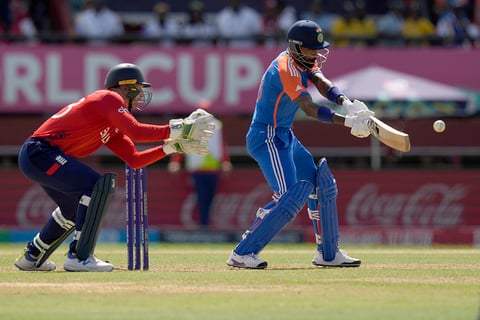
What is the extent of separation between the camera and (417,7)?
2041 centimetres

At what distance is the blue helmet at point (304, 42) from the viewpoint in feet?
30.6

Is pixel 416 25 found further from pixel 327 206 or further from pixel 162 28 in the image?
pixel 327 206

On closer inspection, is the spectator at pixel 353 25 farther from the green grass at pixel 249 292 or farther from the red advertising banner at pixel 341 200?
the green grass at pixel 249 292

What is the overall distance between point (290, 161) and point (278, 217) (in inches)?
18.3

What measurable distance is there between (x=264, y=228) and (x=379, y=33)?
1009cm

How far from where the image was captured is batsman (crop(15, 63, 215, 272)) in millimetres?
8703

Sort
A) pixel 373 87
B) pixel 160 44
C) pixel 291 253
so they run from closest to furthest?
pixel 291 253 < pixel 373 87 < pixel 160 44

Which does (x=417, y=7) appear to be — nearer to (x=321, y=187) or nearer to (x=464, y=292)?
(x=321, y=187)

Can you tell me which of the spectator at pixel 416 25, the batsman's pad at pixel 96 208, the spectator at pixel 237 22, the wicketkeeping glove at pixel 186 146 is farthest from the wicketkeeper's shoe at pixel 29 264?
the spectator at pixel 416 25

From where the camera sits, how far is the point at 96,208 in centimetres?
866

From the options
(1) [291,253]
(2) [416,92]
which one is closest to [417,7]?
(2) [416,92]

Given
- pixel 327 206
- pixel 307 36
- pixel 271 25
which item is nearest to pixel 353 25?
pixel 271 25

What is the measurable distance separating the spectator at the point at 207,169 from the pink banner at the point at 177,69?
119 cm

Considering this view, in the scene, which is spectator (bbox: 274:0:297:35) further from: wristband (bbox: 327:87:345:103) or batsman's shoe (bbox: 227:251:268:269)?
batsman's shoe (bbox: 227:251:268:269)
